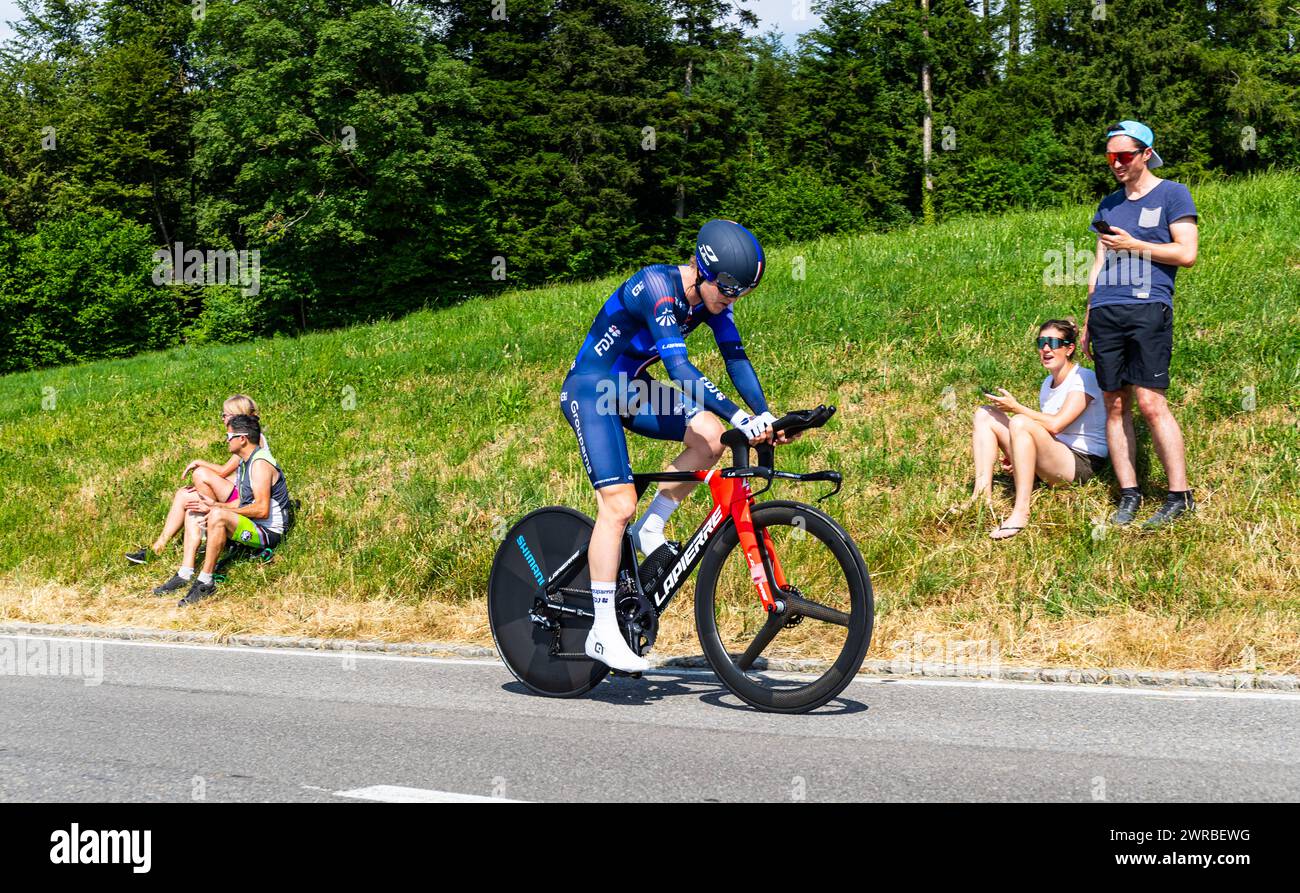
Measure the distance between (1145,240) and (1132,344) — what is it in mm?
684

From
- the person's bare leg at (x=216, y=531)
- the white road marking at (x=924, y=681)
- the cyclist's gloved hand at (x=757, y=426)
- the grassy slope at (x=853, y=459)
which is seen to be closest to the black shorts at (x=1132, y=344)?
the grassy slope at (x=853, y=459)

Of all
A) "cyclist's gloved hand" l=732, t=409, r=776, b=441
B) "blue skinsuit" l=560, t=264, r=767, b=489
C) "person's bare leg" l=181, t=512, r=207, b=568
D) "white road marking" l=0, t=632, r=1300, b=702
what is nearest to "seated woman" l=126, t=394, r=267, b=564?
"person's bare leg" l=181, t=512, r=207, b=568

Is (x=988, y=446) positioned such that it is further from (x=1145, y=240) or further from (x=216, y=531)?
(x=216, y=531)

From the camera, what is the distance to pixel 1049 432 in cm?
834

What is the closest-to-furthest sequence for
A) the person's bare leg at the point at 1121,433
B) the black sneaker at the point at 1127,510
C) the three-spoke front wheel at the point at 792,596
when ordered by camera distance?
the three-spoke front wheel at the point at 792,596, the black sneaker at the point at 1127,510, the person's bare leg at the point at 1121,433

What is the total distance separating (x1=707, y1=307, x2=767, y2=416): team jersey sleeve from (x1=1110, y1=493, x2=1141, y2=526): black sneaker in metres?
3.25

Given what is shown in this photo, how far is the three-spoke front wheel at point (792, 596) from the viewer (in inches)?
204

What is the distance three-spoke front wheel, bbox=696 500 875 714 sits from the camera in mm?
5180

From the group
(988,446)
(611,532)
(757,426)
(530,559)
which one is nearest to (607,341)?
(611,532)

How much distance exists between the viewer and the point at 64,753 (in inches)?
210

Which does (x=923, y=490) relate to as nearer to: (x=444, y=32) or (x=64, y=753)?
(x=64, y=753)

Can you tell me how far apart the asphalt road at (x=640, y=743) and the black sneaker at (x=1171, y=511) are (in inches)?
78.6

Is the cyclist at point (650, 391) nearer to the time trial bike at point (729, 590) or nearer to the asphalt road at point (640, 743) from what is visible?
the time trial bike at point (729, 590)
